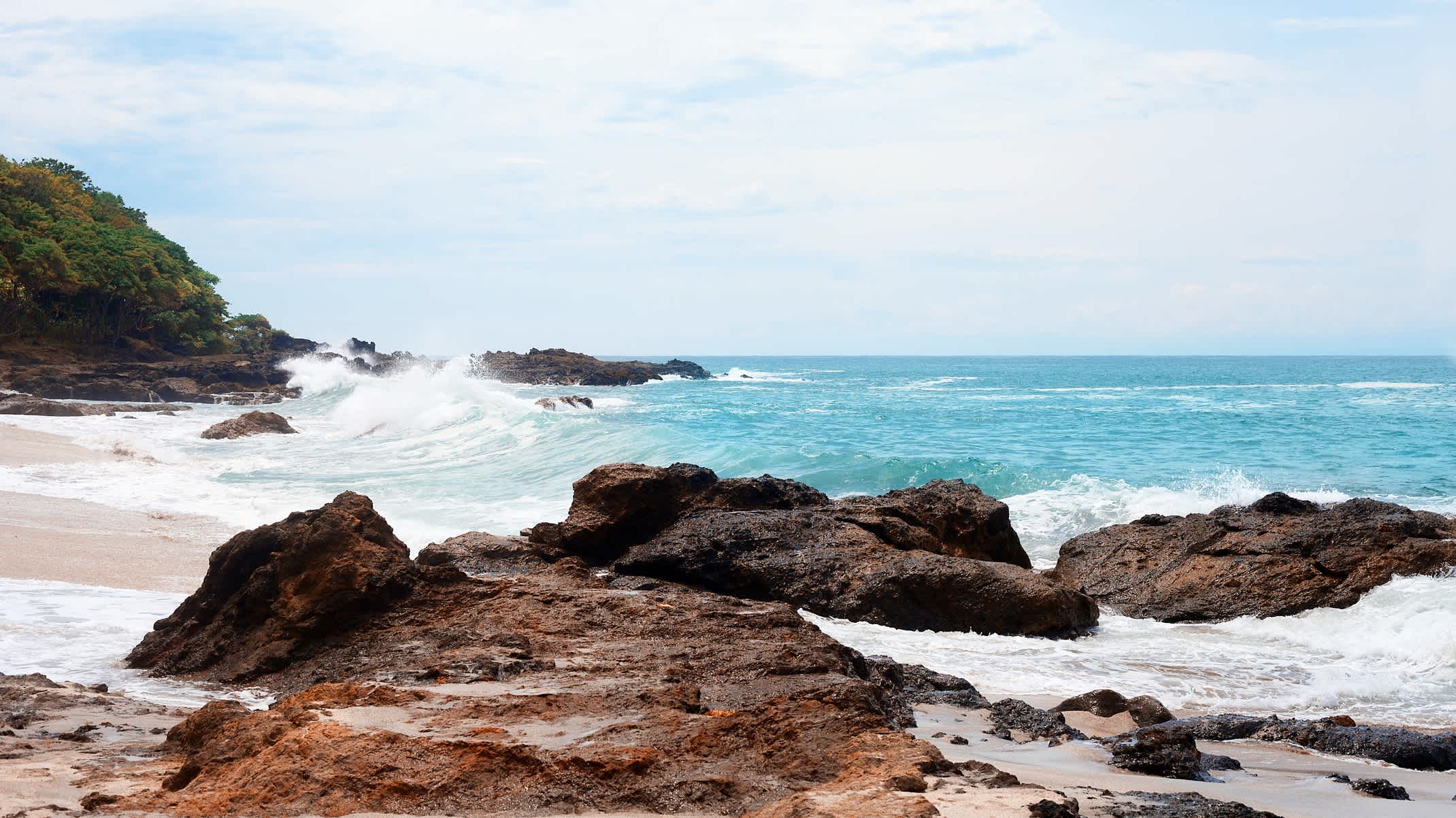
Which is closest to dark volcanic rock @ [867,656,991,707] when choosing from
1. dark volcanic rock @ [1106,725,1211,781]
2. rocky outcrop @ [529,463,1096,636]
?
dark volcanic rock @ [1106,725,1211,781]

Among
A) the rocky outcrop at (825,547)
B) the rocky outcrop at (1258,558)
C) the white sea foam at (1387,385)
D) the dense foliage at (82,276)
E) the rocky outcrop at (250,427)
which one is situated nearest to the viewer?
the rocky outcrop at (825,547)

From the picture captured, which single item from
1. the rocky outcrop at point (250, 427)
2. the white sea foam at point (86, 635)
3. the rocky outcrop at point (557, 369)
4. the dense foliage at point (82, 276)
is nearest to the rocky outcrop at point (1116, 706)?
the white sea foam at point (86, 635)

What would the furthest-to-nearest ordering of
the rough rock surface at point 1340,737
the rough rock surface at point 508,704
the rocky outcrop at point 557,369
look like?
the rocky outcrop at point 557,369
the rough rock surface at point 1340,737
the rough rock surface at point 508,704

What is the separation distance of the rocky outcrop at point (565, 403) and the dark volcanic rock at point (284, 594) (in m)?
29.0

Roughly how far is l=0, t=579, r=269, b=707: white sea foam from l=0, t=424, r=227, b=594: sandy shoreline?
64 centimetres

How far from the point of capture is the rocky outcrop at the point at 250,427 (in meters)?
24.1

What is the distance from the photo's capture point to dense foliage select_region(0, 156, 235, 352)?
40.0 meters

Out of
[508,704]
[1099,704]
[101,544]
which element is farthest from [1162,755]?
[101,544]

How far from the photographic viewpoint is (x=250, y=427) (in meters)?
25.2

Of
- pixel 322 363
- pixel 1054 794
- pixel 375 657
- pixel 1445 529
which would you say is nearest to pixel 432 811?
pixel 1054 794

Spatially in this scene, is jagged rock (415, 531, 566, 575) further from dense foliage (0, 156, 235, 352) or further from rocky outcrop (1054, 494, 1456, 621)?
dense foliage (0, 156, 235, 352)

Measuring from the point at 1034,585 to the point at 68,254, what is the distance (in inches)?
1729

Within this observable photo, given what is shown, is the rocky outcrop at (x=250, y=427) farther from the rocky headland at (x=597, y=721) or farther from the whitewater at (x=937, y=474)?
the rocky headland at (x=597, y=721)

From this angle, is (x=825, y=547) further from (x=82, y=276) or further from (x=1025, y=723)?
(x=82, y=276)
